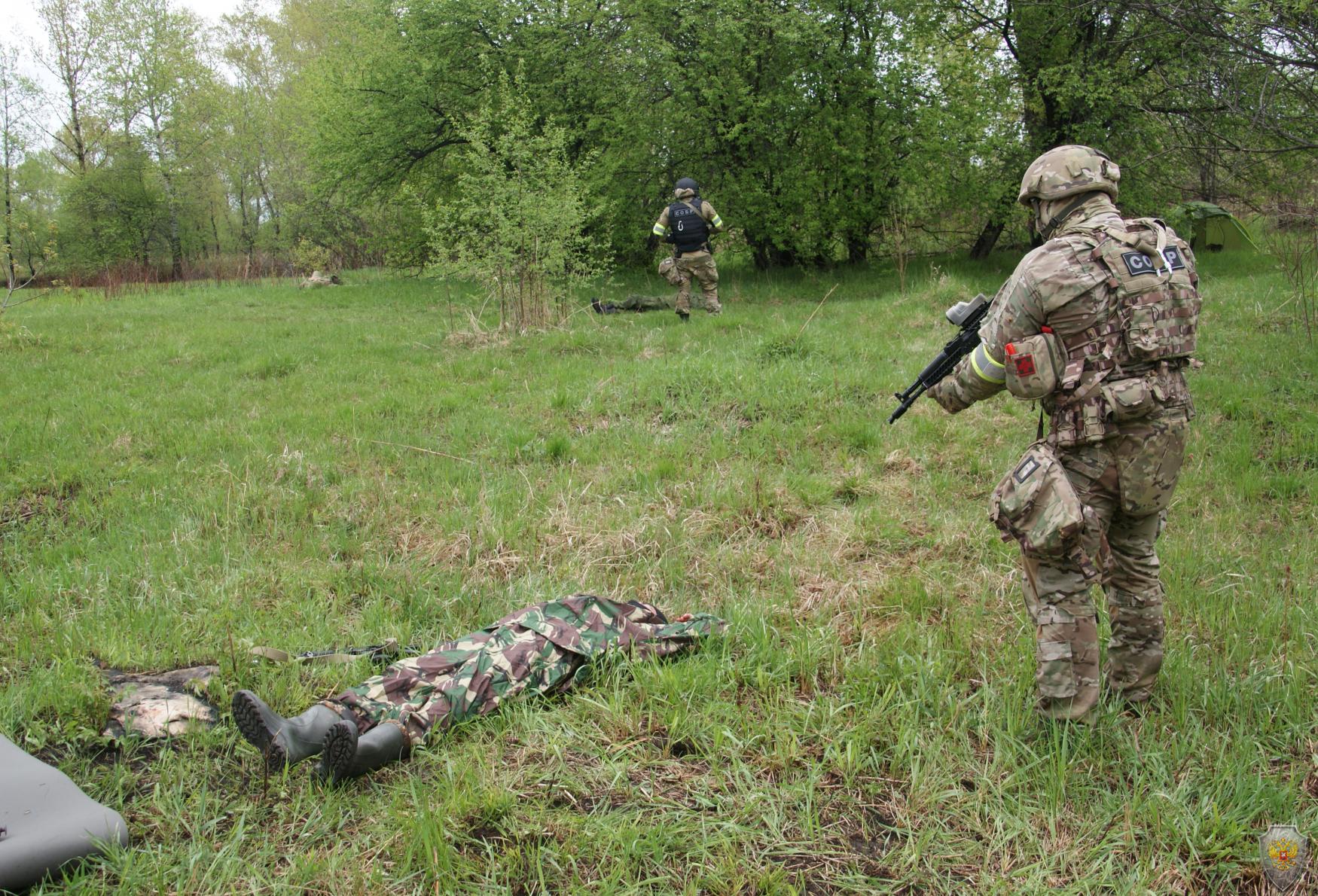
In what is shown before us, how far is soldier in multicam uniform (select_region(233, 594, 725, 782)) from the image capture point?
3.06 meters

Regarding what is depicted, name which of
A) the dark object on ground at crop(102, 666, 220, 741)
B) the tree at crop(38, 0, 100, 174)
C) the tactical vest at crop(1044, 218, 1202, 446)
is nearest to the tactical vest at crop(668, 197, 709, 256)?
the tactical vest at crop(1044, 218, 1202, 446)

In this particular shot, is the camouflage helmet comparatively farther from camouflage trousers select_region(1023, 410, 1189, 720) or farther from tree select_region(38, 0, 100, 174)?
tree select_region(38, 0, 100, 174)

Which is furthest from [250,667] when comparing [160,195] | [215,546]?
[160,195]

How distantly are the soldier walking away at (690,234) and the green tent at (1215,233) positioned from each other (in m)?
10.3

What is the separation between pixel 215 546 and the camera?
5.17m

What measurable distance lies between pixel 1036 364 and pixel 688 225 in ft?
36.2

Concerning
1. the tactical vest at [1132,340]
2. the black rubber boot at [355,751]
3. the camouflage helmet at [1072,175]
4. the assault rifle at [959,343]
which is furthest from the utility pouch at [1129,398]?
the black rubber boot at [355,751]

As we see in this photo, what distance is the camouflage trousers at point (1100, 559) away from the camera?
3.21 metres

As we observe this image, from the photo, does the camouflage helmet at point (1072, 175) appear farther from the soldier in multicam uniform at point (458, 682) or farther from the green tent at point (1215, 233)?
the green tent at point (1215, 233)

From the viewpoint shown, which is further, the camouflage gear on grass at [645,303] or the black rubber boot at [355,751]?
the camouflage gear on grass at [645,303]

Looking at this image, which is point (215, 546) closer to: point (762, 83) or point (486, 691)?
point (486, 691)

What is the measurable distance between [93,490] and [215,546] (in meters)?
1.74

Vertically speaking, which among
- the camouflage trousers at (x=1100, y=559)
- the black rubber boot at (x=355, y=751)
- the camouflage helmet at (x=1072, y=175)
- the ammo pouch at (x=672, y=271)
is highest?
the ammo pouch at (x=672, y=271)

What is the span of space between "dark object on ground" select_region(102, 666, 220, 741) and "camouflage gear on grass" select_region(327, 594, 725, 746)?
1.79 feet
